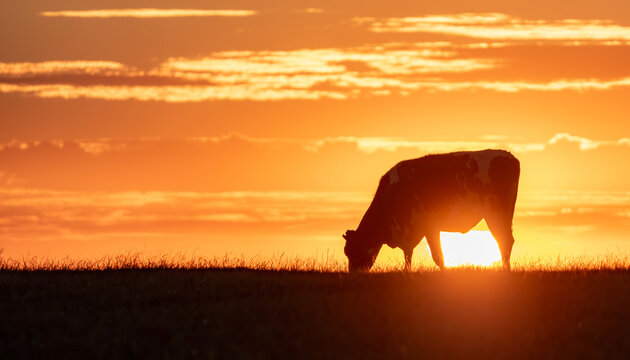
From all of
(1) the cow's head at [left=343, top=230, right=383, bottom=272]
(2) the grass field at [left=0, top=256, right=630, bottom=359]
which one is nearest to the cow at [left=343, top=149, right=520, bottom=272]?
(1) the cow's head at [left=343, top=230, right=383, bottom=272]

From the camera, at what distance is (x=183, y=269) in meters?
27.2

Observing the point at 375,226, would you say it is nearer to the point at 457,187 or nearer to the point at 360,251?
the point at 360,251

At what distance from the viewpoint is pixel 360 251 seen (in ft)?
105

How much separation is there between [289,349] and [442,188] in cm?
1335

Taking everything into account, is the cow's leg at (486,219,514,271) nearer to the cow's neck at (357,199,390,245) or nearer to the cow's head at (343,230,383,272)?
the cow's neck at (357,199,390,245)

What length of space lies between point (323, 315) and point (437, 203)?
11435mm

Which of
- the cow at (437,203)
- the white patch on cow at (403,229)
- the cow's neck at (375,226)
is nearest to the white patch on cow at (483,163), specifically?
the cow at (437,203)

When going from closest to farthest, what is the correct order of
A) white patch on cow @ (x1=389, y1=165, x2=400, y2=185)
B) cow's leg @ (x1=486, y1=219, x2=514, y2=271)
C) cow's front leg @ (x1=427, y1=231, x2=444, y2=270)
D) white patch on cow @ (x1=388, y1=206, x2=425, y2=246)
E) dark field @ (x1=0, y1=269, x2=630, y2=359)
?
dark field @ (x1=0, y1=269, x2=630, y2=359)
cow's leg @ (x1=486, y1=219, x2=514, y2=271)
cow's front leg @ (x1=427, y1=231, x2=444, y2=270)
white patch on cow @ (x1=388, y1=206, x2=425, y2=246)
white patch on cow @ (x1=389, y1=165, x2=400, y2=185)

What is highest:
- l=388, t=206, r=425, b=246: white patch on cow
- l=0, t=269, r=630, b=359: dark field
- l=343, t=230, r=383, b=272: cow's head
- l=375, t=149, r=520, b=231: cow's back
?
l=375, t=149, r=520, b=231: cow's back

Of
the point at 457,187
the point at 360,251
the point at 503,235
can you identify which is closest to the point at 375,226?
the point at 360,251

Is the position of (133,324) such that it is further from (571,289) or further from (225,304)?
(571,289)

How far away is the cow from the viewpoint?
98.3ft

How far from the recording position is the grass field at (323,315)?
1817 cm

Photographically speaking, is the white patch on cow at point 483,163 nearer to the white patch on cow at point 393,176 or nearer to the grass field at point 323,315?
the white patch on cow at point 393,176
